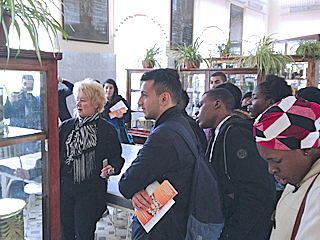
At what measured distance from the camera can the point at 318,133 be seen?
36.4 inches

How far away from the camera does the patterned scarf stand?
2137mm

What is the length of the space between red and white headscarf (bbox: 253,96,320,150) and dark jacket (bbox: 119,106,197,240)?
0.59m

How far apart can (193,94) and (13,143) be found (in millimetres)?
4596

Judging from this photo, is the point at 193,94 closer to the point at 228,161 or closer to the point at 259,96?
the point at 259,96

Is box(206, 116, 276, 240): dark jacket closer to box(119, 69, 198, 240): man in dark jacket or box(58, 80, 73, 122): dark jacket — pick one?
box(119, 69, 198, 240): man in dark jacket

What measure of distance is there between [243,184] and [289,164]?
778 millimetres

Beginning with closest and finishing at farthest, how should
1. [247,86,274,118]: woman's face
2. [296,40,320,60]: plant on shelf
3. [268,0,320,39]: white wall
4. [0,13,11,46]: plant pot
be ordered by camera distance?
[0,13,11,46]: plant pot < [247,86,274,118]: woman's face < [296,40,320,60]: plant on shelf < [268,0,320,39]: white wall

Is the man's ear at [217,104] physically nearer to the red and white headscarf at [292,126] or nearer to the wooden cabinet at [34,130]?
the wooden cabinet at [34,130]

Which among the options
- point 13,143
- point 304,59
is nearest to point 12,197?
point 13,143

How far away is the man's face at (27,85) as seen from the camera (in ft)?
5.10

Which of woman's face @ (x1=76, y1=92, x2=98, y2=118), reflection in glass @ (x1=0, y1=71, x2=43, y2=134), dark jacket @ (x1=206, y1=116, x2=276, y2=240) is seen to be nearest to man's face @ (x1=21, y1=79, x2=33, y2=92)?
reflection in glass @ (x1=0, y1=71, x2=43, y2=134)

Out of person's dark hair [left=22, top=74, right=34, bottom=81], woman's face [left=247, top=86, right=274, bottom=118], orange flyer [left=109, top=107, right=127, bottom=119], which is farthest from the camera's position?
orange flyer [left=109, top=107, right=127, bottom=119]

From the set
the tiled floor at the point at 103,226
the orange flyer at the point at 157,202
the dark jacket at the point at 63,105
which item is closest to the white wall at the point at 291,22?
the dark jacket at the point at 63,105

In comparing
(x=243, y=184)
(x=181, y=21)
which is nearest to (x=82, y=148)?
(x=243, y=184)
